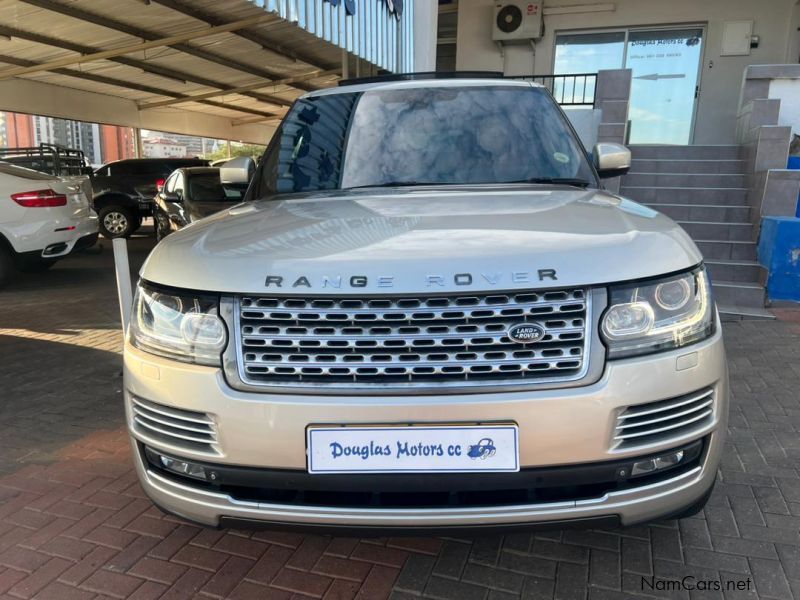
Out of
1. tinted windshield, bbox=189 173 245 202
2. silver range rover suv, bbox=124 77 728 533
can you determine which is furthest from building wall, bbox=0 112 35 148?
silver range rover suv, bbox=124 77 728 533

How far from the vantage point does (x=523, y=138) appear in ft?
9.48

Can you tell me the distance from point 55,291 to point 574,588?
767cm

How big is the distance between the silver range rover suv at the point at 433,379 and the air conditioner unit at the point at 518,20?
986 centimetres

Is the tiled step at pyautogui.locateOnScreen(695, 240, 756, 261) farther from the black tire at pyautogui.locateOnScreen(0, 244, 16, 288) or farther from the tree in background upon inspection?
the tree in background

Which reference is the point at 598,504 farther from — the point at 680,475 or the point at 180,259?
the point at 180,259

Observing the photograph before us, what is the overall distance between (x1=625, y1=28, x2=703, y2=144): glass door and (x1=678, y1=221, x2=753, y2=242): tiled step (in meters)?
4.25

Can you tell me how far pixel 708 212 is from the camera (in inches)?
279

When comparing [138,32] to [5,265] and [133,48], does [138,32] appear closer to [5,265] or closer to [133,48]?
[133,48]

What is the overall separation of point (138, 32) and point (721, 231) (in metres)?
10.5

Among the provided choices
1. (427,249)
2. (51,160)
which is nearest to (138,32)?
(51,160)

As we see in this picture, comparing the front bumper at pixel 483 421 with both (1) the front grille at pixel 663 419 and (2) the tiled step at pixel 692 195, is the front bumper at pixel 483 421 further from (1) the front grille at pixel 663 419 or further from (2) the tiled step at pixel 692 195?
(2) the tiled step at pixel 692 195

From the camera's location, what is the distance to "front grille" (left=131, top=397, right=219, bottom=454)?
5.81ft

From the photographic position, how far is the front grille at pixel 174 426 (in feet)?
5.81

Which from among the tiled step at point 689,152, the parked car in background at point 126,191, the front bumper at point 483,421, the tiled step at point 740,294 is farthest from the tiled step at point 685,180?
the parked car in background at point 126,191
